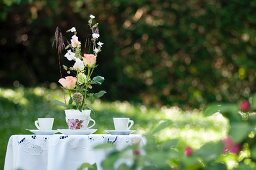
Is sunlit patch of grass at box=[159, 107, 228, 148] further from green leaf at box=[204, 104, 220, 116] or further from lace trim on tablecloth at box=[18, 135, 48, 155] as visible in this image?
green leaf at box=[204, 104, 220, 116]

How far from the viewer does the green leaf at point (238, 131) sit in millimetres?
3047

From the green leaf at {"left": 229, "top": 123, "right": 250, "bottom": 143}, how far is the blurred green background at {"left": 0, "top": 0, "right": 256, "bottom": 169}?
14.8 meters

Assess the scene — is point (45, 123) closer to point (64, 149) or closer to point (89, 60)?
point (64, 149)

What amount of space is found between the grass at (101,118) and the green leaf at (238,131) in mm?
5939

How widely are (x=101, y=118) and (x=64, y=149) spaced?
7.13 m

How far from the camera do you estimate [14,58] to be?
62.3 ft

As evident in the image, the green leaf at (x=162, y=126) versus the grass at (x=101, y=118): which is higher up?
the grass at (x=101, y=118)

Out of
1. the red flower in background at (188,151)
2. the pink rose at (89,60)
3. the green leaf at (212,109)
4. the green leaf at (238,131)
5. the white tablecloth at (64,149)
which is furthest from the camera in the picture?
the pink rose at (89,60)

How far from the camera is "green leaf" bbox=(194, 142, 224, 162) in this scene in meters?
3.17

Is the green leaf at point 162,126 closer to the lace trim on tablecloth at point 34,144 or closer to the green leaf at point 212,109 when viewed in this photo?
the green leaf at point 212,109

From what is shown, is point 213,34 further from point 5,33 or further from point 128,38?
point 5,33

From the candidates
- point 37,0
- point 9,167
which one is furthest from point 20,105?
point 9,167

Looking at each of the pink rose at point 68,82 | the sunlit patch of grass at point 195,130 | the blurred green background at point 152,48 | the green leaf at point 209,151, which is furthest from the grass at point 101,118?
the green leaf at point 209,151

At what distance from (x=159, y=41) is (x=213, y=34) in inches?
50.9
